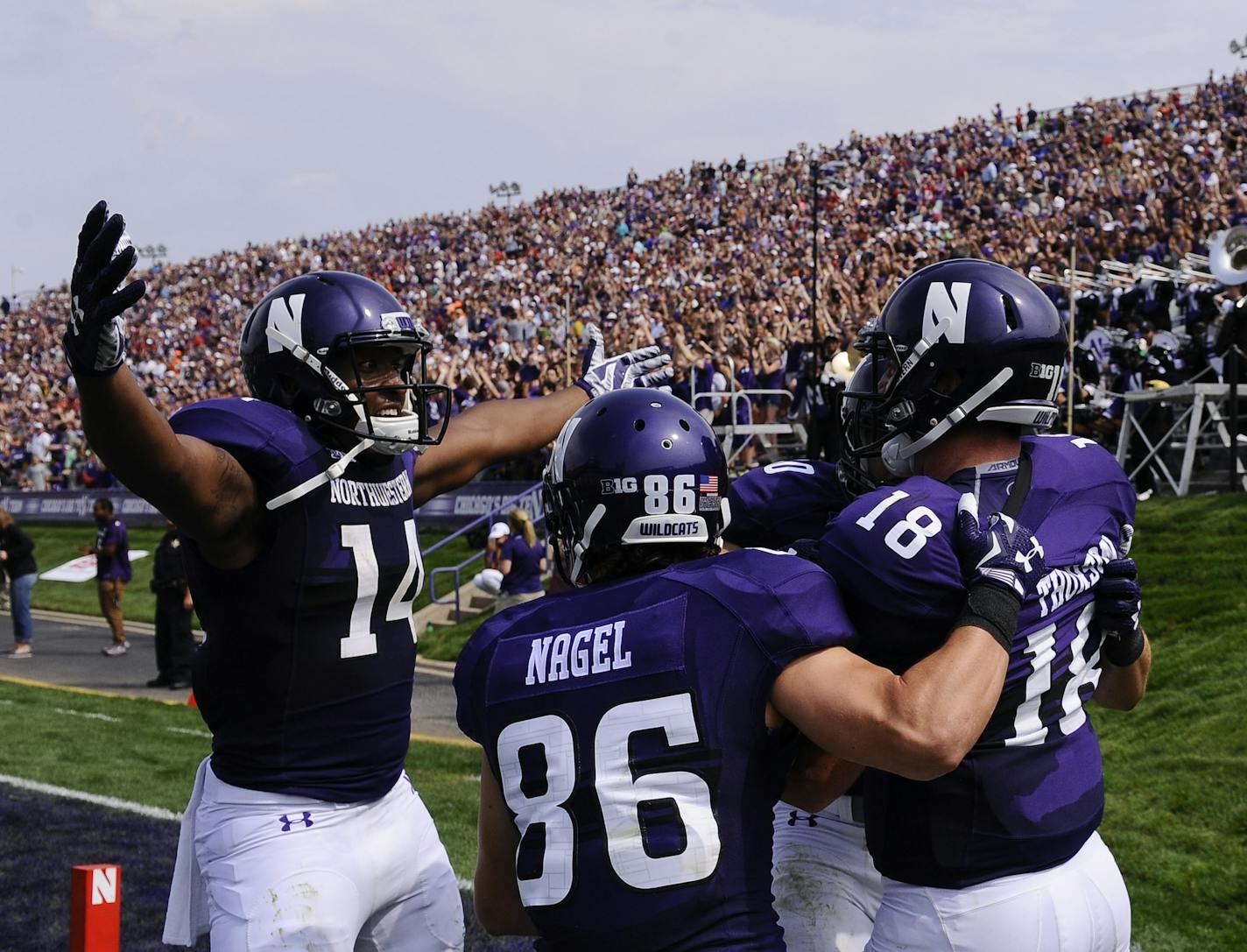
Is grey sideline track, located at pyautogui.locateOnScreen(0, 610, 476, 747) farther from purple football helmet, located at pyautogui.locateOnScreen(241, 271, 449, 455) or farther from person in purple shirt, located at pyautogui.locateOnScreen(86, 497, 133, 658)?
purple football helmet, located at pyautogui.locateOnScreen(241, 271, 449, 455)

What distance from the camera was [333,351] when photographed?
3400mm

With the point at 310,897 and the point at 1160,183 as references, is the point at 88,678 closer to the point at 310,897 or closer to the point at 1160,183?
the point at 310,897

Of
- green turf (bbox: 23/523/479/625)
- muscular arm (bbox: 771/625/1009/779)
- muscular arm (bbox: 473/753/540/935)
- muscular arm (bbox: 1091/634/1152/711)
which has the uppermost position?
muscular arm (bbox: 771/625/1009/779)

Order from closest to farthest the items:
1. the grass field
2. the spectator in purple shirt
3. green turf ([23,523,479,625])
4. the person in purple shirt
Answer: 1. the grass field
2. the spectator in purple shirt
3. the person in purple shirt
4. green turf ([23,523,479,625])

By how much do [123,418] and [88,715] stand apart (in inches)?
403

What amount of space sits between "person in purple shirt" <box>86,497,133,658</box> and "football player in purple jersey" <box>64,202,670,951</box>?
12.9 m

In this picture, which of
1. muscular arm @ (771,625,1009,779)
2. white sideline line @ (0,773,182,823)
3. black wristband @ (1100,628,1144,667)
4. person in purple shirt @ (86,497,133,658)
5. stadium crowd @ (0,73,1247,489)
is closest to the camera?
muscular arm @ (771,625,1009,779)

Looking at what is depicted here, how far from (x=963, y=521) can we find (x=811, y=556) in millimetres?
507

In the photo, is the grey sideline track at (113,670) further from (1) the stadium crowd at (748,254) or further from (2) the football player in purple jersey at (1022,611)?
(2) the football player in purple jersey at (1022,611)

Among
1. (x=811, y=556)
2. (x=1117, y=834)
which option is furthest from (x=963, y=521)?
(x=1117, y=834)

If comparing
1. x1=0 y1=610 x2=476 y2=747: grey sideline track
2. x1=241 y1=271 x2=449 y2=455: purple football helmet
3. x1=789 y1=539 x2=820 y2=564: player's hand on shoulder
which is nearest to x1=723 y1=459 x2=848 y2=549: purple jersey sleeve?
x1=789 y1=539 x2=820 y2=564: player's hand on shoulder

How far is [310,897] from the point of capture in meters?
3.02

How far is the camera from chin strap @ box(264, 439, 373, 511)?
10.3ft

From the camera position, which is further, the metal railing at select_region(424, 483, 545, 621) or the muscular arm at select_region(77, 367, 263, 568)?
the metal railing at select_region(424, 483, 545, 621)
